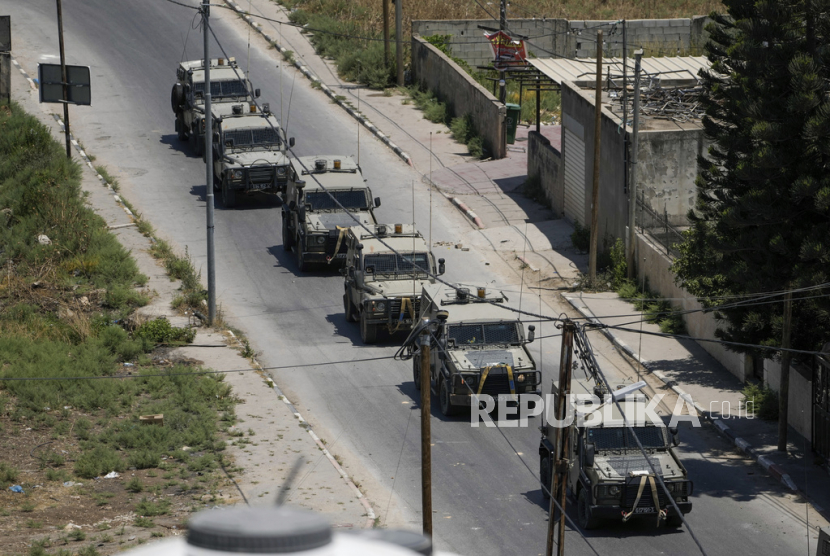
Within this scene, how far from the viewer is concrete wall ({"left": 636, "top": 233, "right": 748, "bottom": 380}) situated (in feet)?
81.7

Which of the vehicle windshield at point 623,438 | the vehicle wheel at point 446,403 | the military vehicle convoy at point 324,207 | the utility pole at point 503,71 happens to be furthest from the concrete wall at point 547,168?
the vehicle windshield at point 623,438

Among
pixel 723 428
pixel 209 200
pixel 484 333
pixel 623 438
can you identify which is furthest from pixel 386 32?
pixel 623 438

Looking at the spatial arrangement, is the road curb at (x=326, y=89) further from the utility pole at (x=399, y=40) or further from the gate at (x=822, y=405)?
the gate at (x=822, y=405)

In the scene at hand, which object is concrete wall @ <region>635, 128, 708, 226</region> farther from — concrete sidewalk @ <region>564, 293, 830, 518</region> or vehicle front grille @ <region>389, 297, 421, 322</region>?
vehicle front grille @ <region>389, 297, 421, 322</region>

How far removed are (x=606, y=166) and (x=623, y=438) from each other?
50.4 ft

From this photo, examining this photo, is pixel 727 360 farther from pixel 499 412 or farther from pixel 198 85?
pixel 198 85

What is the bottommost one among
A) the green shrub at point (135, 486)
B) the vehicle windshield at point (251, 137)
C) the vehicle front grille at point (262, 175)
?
the green shrub at point (135, 486)

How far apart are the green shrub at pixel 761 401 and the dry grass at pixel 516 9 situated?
3044 centimetres

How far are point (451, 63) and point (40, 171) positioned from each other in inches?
634

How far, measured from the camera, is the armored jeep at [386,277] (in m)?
25.6

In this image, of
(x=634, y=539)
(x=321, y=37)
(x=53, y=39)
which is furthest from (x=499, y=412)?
(x=53, y=39)

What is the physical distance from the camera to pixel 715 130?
21031 mm

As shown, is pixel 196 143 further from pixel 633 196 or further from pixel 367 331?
pixel 633 196

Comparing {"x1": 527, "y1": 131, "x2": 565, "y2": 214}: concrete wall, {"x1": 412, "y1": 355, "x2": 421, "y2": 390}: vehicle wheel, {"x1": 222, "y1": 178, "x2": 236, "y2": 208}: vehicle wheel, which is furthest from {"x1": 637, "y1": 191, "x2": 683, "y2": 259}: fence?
{"x1": 222, "y1": 178, "x2": 236, "y2": 208}: vehicle wheel
